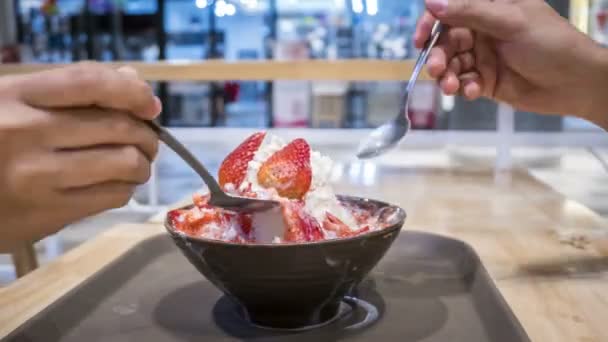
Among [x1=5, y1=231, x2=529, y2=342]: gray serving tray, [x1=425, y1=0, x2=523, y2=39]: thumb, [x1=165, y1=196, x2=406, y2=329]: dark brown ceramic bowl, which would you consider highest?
[x1=425, y1=0, x2=523, y2=39]: thumb

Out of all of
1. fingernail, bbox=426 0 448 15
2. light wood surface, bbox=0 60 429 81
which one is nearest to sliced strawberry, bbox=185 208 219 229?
fingernail, bbox=426 0 448 15

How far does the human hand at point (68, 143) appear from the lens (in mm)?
401

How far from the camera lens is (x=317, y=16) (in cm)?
589

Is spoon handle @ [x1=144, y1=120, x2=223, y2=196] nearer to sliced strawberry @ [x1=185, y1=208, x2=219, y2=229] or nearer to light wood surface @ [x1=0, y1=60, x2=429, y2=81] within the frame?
sliced strawberry @ [x1=185, y1=208, x2=219, y2=229]

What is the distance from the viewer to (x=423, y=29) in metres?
0.99

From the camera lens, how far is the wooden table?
58 centimetres

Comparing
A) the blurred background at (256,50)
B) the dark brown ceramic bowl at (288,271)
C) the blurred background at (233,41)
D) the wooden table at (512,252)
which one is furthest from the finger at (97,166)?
the blurred background at (233,41)

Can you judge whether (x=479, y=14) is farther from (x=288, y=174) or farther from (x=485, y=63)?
(x=288, y=174)

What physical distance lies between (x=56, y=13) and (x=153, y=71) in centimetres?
491

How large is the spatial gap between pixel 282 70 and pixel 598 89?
96cm

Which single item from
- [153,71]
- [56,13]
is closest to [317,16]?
[56,13]

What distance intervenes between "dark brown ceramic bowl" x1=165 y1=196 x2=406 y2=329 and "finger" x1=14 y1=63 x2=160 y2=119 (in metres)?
0.15

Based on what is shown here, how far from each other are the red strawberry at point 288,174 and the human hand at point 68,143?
0.15 metres

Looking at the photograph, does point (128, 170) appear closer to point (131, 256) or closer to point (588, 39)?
point (131, 256)
